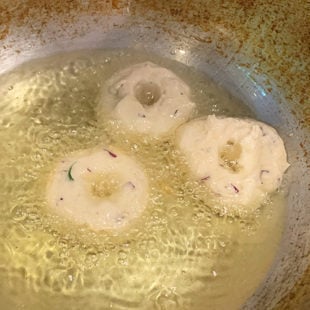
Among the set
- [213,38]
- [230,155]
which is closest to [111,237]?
[230,155]

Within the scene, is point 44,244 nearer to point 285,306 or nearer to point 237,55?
point 285,306

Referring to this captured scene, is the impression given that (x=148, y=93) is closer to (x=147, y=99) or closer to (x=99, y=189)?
(x=147, y=99)

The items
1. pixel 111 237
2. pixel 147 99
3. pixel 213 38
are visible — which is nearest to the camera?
pixel 111 237

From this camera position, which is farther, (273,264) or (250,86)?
(250,86)

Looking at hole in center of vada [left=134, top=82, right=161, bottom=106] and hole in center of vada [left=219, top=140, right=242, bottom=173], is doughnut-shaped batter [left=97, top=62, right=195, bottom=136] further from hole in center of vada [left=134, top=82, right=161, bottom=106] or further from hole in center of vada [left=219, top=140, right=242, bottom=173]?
hole in center of vada [left=219, top=140, right=242, bottom=173]

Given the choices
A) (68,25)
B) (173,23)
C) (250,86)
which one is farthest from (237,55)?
(68,25)
